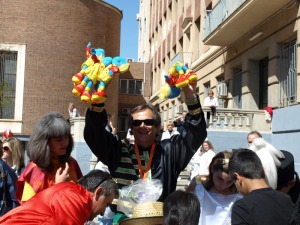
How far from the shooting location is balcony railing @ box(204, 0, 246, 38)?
15258 millimetres

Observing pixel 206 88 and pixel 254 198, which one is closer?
pixel 254 198

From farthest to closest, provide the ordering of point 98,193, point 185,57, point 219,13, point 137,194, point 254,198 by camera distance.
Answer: point 185,57 → point 219,13 → point 137,194 → point 254,198 → point 98,193

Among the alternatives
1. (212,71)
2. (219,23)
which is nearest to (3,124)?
(212,71)

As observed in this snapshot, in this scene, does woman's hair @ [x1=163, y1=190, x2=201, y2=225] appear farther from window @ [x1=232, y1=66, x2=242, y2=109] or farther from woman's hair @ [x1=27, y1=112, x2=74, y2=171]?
window @ [x1=232, y1=66, x2=242, y2=109]

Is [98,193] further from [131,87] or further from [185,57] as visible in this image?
[131,87]

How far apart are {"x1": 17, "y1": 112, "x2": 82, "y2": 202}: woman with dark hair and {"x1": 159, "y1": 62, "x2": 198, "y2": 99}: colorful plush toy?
35.9 inches

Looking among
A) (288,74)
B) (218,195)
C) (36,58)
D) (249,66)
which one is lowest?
(218,195)

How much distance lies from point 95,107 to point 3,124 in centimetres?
2526

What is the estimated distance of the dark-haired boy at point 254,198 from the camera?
2.89 m

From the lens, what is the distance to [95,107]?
3547mm

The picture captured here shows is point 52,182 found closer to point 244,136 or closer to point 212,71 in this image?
point 244,136

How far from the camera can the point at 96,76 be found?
11.9 ft

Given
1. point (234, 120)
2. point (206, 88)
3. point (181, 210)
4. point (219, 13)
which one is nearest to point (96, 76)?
point (181, 210)

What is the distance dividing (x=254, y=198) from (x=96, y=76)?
1.58 m
